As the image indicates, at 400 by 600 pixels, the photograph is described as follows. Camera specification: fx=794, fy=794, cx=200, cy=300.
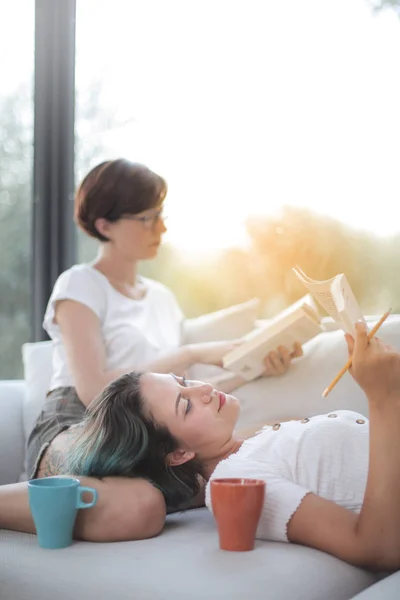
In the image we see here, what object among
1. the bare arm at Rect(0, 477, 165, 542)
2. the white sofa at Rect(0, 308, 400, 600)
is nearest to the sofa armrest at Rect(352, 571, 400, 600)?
the white sofa at Rect(0, 308, 400, 600)

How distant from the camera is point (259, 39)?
291 centimetres

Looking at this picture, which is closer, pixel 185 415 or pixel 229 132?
pixel 185 415

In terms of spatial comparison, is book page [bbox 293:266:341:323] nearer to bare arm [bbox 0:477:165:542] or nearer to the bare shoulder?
bare arm [bbox 0:477:165:542]

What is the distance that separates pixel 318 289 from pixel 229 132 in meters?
1.73

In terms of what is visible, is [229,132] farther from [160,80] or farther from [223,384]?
[223,384]

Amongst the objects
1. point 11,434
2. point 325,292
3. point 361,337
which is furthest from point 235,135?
point 361,337

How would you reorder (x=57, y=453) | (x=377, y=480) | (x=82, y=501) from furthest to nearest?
(x=57, y=453) < (x=82, y=501) < (x=377, y=480)

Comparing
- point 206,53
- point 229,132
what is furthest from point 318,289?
point 206,53

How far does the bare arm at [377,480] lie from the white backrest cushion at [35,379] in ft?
4.21

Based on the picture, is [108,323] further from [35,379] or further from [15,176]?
[15,176]

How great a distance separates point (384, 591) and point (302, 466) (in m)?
0.33

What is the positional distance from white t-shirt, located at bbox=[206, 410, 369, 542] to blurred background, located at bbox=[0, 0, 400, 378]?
1.24 m

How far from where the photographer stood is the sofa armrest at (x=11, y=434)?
2.29m

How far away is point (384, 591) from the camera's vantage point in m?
1.12
